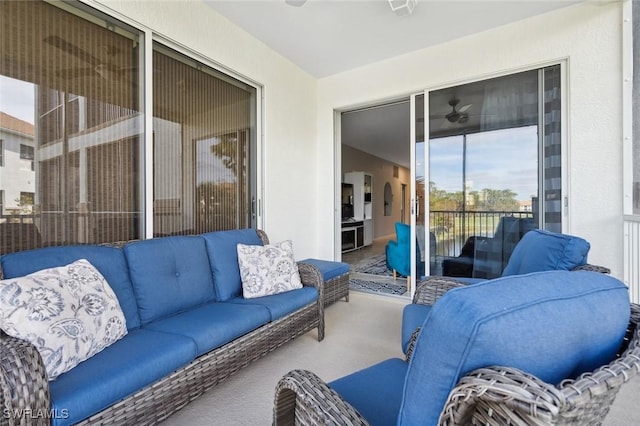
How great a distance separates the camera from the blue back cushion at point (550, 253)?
61.4 inches

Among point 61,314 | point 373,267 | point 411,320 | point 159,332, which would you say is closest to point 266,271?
point 159,332

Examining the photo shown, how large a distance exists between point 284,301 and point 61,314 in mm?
1260

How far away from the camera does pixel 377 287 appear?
13.4 ft

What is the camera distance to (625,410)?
1669 millimetres

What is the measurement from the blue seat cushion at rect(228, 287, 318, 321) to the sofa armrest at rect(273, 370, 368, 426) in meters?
0.96

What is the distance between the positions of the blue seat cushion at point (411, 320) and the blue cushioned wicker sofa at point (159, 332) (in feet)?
2.68

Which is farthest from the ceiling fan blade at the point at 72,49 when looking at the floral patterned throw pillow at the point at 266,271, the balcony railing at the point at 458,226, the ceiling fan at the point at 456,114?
the balcony railing at the point at 458,226

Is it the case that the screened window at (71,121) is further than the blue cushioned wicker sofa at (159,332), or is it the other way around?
the screened window at (71,121)

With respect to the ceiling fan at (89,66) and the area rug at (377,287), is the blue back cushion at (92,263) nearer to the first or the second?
the ceiling fan at (89,66)

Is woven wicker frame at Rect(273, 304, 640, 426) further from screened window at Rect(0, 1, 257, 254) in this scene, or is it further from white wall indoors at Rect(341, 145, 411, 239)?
white wall indoors at Rect(341, 145, 411, 239)

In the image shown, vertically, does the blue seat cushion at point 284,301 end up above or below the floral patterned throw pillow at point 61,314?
below

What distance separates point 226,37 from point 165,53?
0.68m

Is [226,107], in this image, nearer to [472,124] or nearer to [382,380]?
[472,124]

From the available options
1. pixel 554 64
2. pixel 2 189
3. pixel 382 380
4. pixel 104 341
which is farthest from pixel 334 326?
pixel 554 64
